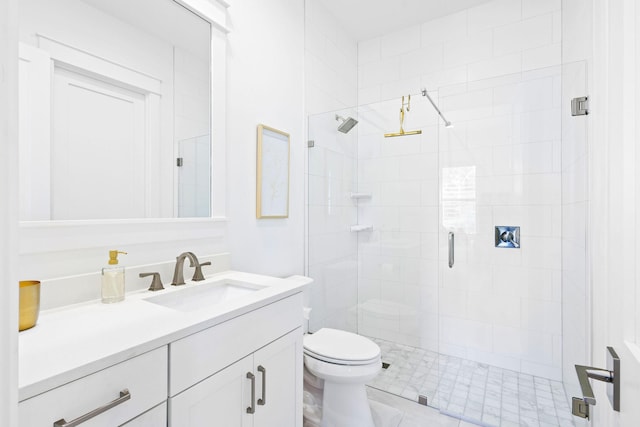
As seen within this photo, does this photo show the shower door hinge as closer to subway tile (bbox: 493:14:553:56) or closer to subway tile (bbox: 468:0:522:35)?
subway tile (bbox: 493:14:553:56)

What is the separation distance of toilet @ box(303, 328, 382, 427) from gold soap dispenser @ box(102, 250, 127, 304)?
3.25 ft

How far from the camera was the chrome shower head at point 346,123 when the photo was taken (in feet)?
8.16

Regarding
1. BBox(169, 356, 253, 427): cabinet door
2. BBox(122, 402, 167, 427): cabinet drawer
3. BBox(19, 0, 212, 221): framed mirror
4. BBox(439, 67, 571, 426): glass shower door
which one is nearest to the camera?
BBox(122, 402, 167, 427): cabinet drawer

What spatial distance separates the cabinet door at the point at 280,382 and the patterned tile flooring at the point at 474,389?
3.15 ft

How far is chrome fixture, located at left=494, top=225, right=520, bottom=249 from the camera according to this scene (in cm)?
220

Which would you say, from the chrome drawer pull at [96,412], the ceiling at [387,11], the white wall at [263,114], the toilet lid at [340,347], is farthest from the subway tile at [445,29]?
the chrome drawer pull at [96,412]

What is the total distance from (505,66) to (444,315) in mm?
1909

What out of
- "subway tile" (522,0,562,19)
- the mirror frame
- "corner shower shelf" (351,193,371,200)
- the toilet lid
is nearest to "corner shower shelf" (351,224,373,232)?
"corner shower shelf" (351,193,371,200)

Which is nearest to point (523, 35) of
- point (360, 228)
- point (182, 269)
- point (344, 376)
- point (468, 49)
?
point (468, 49)

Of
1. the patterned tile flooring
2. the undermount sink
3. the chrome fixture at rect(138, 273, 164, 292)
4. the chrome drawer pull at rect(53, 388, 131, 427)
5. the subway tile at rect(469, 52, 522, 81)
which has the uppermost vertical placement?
the subway tile at rect(469, 52, 522, 81)

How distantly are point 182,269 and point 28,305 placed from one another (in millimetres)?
538

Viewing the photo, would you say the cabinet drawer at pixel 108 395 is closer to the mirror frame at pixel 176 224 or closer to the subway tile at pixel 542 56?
the mirror frame at pixel 176 224

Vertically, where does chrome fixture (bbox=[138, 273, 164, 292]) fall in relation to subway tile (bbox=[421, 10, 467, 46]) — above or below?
below

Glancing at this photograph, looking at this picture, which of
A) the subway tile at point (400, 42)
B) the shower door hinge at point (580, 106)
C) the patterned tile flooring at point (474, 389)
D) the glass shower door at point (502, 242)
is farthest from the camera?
the subway tile at point (400, 42)
